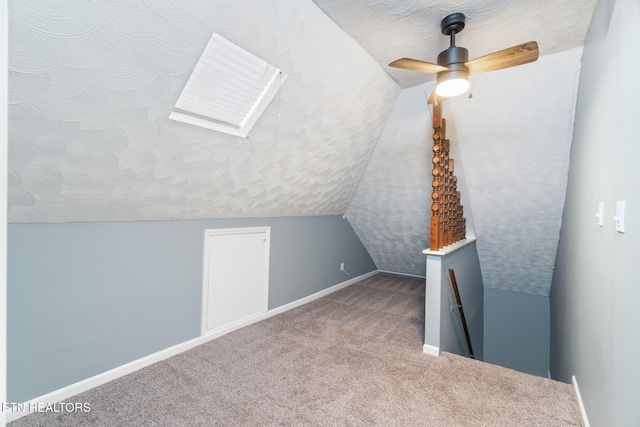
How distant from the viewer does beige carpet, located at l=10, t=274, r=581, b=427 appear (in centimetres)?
178

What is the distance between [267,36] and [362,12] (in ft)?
2.02

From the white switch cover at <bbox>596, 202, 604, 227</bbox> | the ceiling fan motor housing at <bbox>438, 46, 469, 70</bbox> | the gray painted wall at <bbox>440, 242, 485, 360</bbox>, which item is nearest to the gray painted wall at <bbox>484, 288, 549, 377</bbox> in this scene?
the gray painted wall at <bbox>440, 242, 485, 360</bbox>

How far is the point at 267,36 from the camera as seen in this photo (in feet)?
5.83

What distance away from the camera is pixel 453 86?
1885 millimetres

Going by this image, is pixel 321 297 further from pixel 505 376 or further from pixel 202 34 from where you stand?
pixel 202 34

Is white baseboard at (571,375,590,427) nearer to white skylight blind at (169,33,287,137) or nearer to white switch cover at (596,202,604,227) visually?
white switch cover at (596,202,604,227)

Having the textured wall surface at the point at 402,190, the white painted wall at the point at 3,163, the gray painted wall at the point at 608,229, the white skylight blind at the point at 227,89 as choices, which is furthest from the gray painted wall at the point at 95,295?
the gray painted wall at the point at 608,229

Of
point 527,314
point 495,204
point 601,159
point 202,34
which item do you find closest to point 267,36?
point 202,34

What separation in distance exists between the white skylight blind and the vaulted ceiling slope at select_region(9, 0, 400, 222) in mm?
62

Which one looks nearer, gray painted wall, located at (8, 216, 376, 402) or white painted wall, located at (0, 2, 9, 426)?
white painted wall, located at (0, 2, 9, 426)

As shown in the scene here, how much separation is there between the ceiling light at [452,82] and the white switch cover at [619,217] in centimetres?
102

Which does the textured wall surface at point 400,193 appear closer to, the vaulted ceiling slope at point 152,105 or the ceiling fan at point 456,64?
the vaulted ceiling slope at point 152,105

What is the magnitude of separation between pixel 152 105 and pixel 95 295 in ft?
4.39

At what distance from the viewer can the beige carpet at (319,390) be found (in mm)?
1778
